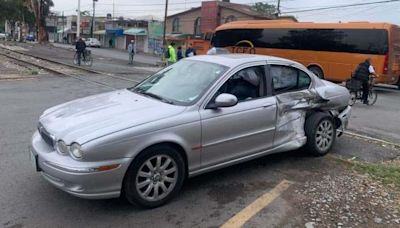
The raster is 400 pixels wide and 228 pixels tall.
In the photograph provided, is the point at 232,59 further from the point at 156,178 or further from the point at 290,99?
the point at 156,178

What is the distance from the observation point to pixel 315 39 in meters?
19.7

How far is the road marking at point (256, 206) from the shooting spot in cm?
400

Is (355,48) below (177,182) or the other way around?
the other way around

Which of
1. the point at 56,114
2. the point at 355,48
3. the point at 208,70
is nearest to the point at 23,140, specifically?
the point at 56,114

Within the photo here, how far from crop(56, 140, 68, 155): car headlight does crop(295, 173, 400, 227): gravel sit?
8.04 feet

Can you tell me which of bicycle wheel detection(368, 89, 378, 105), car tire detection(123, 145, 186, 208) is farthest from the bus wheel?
car tire detection(123, 145, 186, 208)

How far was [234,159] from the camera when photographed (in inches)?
195

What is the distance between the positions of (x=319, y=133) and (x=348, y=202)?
1672 mm

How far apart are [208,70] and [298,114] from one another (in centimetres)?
150

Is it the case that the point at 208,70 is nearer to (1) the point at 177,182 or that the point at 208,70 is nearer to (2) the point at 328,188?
(1) the point at 177,182

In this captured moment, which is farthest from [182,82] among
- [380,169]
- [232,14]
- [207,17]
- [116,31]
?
[116,31]

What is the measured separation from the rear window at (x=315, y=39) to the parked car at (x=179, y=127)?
42.4 feet

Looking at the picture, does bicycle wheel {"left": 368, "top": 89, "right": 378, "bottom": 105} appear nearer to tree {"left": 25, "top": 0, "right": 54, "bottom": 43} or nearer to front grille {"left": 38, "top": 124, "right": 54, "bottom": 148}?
front grille {"left": 38, "top": 124, "right": 54, "bottom": 148}

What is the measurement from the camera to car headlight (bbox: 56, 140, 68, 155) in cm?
396
